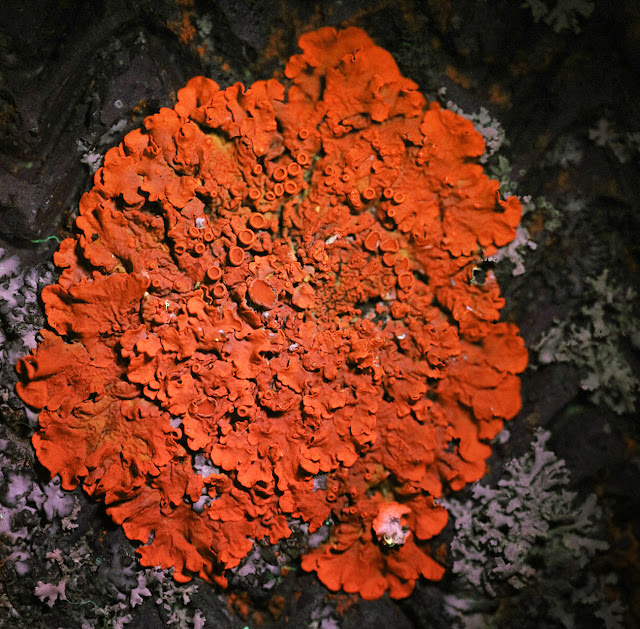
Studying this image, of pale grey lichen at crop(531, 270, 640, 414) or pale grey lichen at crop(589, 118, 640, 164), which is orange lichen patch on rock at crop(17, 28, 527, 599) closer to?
pale grey lichen at crop(531, 270, 640, 414)

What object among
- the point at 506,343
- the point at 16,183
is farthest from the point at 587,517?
the point at 16,183

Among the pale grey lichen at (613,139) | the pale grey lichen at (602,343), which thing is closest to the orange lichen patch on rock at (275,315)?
the pale grey lichen at (602,343)

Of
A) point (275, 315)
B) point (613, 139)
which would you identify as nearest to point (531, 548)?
point (275, 315)

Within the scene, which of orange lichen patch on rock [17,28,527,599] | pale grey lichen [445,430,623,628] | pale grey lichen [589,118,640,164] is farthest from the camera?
pale grey lichen [445,430,623,628]

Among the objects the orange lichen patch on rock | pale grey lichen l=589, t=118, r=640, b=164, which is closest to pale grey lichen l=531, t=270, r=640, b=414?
the orange lichen patch on rock

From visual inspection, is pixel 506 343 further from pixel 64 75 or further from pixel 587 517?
pixel 64 75

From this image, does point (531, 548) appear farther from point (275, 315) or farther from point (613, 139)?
point (613, 139)

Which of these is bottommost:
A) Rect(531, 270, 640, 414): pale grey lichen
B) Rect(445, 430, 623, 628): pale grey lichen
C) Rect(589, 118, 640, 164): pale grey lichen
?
Rect(445, 430, 623, 628): pale grey lichen
